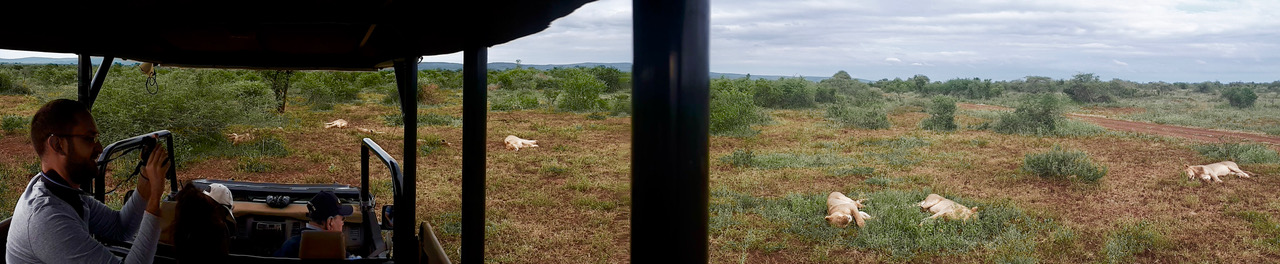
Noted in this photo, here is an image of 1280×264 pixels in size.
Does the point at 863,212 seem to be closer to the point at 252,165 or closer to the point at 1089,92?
the point at 252,165

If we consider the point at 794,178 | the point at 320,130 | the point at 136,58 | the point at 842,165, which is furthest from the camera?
the point at 320,130

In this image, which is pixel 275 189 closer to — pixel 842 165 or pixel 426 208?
pixel 426 208

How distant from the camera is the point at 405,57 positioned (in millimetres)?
3668

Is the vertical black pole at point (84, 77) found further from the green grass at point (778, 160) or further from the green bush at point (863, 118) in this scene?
the green bush at point (863, 118)

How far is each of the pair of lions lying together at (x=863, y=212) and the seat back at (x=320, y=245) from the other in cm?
609

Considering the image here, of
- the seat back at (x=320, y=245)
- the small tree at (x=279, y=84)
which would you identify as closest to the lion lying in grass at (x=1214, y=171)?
the seat back at (x=320, y=245)

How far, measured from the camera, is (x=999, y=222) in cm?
794

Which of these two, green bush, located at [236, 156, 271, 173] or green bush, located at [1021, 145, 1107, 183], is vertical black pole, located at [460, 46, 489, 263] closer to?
green bush, located at [236, 156, 271, 173]

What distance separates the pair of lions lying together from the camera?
787 cm

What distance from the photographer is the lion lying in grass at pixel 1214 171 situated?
11270 millimetres

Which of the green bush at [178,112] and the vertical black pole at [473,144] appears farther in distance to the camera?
the green bush at [178,112]

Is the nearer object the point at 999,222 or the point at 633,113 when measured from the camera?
the point at 633,113

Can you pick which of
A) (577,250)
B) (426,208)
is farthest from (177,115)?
(577,250)

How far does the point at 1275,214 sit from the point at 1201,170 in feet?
8.12
